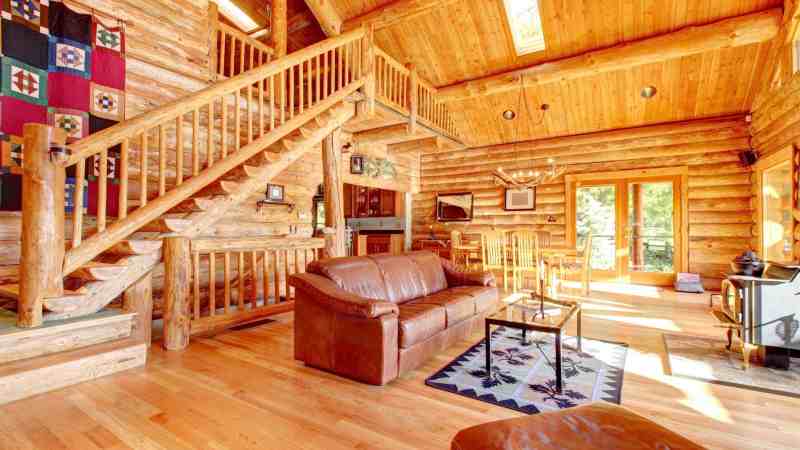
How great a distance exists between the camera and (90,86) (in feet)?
13.1

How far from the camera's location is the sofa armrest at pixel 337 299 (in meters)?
2.62

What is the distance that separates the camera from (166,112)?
3260mm

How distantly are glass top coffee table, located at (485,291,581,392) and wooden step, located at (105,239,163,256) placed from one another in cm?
301

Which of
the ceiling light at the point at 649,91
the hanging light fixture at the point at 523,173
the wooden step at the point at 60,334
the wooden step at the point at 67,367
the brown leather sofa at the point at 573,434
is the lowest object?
the wooden step at the point at 67,367

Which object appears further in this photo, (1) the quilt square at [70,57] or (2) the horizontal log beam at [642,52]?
(2) the horizontal log beam at [642,52]

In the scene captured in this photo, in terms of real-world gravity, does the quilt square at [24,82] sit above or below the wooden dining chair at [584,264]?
above

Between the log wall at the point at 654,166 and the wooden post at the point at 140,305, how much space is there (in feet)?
21.3

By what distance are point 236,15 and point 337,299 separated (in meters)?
A: 7.58

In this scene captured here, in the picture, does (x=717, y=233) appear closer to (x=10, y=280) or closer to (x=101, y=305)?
(x=101, y=305)

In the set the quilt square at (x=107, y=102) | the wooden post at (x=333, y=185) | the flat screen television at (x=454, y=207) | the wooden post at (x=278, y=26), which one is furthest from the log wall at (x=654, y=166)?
the quilt square at (x=107, y=102)

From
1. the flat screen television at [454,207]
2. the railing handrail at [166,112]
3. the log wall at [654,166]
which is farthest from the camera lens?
the flat screen television at [454,207]

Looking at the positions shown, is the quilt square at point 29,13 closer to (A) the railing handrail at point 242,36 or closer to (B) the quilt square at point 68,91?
(B) the quilt square at point 68,91

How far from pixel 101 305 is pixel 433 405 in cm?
286

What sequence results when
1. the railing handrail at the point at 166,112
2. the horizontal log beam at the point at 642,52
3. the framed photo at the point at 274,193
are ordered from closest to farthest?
the railing handrail at the point at 166,112, the horizontal log beam at the point at 642,52, the framed photo at the point at 274,193
